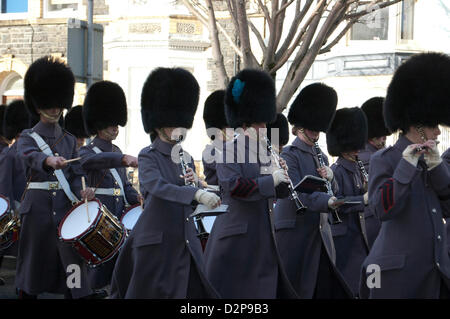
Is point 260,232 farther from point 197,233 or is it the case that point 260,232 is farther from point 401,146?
point 401,146

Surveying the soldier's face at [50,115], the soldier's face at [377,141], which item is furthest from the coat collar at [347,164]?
Result: the soldier's face at [50,115]

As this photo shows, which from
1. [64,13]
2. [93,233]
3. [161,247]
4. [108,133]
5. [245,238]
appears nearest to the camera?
[161,247]

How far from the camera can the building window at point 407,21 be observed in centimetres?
1766

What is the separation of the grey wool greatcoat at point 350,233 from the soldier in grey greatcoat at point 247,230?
1.14 metres

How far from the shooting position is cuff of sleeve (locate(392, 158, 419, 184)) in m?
4.76

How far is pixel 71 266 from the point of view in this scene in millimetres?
6875

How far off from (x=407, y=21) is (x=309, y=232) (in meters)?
12.1

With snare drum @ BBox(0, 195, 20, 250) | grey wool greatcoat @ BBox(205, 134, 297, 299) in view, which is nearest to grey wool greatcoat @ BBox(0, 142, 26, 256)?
snare drum @ BBox(0, 195, 20, 250)

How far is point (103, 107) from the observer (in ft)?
27.2

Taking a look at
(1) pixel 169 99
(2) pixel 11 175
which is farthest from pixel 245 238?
(2) pixel 11 175

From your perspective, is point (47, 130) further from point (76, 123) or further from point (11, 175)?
point (76, 123)

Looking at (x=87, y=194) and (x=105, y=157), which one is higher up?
(x=105, y=157)

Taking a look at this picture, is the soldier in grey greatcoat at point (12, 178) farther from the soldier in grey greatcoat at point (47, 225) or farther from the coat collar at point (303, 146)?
the coat collar at point (303, 146)

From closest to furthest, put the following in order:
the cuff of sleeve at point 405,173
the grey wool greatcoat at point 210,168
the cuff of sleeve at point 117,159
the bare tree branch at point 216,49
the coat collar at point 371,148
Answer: the cuff of sleeve at point 405,173, the cuff of sleeve at point 117,159, the grey wool greatcoat at point 210,168, the coat collar at point 371,148, the bare tree branch at point 216,49
